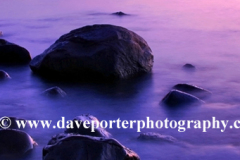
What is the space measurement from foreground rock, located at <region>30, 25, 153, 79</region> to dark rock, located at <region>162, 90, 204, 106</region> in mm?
1066

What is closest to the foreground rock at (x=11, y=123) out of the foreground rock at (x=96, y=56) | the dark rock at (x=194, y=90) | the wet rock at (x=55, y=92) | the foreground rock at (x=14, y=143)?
the foreground rock at (x=14, y=143)

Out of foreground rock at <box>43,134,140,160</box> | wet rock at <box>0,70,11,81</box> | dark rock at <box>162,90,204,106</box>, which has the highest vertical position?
foreground rock at <box>43,134,140,160</box>

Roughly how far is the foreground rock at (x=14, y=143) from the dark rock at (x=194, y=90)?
2.14m

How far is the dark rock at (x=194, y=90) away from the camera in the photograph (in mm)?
5492

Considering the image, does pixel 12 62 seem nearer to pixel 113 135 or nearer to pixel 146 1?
pixel 113 135

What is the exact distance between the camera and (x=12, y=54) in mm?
7008

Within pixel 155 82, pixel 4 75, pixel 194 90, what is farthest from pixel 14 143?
pixel 155 82

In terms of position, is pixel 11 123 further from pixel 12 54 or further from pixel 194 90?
pixel 12 54

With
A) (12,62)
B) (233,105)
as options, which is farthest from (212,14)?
(233,105)

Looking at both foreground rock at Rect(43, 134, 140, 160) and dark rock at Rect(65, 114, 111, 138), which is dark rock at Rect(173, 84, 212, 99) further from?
foreground rock at Rect(43, 134, 140, 160)

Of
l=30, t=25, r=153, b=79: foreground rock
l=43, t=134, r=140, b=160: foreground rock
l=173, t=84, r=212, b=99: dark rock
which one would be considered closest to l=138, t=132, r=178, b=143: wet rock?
l=43, t=134, r=140, b=160: foreground rock

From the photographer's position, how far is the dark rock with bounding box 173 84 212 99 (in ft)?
18.0

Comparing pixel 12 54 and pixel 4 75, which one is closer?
pixel 4 75

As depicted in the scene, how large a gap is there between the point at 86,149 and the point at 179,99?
1985mm
